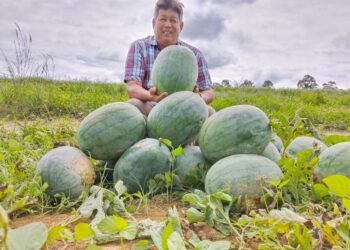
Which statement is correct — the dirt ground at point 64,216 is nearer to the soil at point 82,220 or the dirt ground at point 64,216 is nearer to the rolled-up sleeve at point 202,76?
the soil at point 82,220

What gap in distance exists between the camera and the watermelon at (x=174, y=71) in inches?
107

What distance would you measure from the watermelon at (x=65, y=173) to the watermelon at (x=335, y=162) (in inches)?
45.2

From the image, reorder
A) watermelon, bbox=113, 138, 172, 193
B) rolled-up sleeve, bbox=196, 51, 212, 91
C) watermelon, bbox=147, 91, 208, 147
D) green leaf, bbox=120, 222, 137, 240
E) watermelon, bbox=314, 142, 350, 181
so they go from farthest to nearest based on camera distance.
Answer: rolled-up sleeve, bbox=196, 51, 212, 91
watermelon, bbox=147, 91, 208, 147
watermelon, bbox=113, 138, 172, 193
watermelon, bbox=314, 142, 350, 181
green leaf, bbox=120, 222, 137, 240

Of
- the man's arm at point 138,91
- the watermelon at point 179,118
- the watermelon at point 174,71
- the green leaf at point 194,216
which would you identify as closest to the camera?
the green leaf at point 194,216

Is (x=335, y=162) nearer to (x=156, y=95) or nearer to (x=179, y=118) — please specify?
(x=179, y=118)

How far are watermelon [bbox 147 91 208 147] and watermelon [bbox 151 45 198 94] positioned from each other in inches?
16.7

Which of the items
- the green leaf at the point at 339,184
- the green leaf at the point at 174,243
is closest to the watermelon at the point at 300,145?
the green leaf at the point at 339,184

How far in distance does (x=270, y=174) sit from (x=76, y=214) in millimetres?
849

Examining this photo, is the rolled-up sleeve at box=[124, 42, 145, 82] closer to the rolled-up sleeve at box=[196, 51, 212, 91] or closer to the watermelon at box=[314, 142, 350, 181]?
the rolled-up sleeve at box=[196, 51, 212, 91]

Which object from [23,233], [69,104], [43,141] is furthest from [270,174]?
[69,104]

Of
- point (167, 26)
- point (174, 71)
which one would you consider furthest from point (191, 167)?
point (167, 26)

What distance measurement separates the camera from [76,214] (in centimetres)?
174

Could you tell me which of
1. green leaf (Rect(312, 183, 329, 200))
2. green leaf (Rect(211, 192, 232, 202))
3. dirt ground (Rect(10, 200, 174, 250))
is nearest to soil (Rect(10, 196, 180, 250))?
dirt ground (Rect(10, 200, 174, 250))

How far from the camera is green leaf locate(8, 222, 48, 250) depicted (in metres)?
0.95
